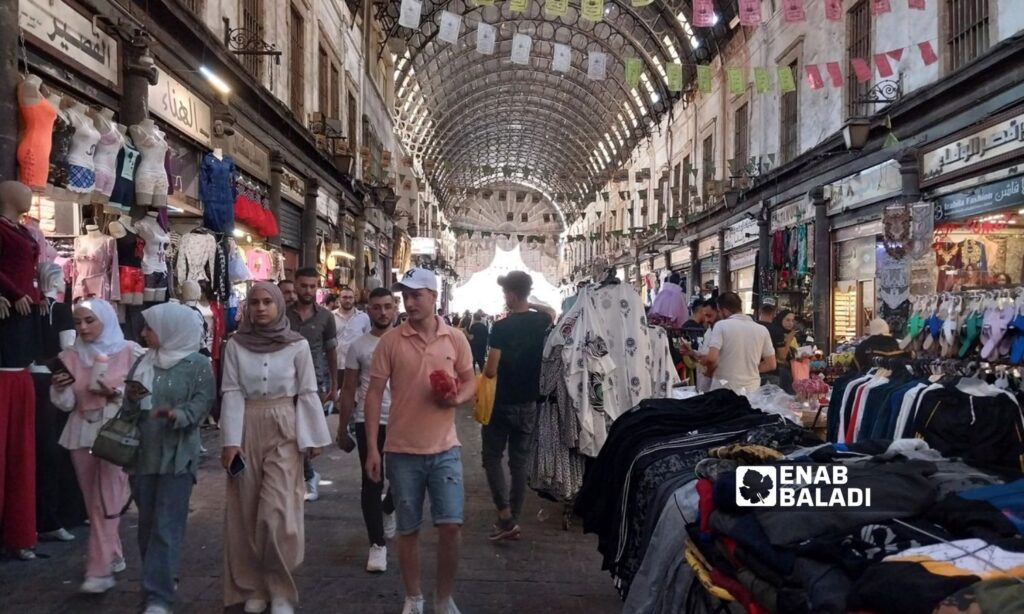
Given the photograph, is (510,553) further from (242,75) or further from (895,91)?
(895,91)

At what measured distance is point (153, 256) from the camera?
730 cm

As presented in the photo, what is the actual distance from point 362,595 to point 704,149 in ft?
72.9

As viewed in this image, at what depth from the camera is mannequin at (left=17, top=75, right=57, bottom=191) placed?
549 centimetres

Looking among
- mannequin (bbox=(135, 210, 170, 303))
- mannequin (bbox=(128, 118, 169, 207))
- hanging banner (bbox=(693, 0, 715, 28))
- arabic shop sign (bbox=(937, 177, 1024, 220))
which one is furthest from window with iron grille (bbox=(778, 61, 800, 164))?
mannequin (bbox=(135, 210, 170, 303))

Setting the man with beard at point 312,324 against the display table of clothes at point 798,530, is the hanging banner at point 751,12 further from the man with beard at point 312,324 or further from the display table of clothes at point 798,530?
the display table of clothes at point 798,530

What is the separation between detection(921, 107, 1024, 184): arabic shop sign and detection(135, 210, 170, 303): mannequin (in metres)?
9.41

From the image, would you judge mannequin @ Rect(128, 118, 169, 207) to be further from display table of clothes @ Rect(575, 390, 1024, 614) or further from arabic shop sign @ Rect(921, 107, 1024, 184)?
arabic shop sign @ Rect(921, 107, 1024, 184)

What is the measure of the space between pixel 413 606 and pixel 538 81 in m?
36.7

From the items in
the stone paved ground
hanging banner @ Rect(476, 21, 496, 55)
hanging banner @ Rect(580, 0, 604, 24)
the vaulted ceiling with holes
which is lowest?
the stone paved ground

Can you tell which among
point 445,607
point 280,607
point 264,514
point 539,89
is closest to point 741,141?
point 445,607

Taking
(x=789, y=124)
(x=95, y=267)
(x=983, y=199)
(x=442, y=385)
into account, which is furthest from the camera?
(x=789, y=124)

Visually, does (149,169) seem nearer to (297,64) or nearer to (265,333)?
(265,333)

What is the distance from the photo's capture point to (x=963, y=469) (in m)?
2.44

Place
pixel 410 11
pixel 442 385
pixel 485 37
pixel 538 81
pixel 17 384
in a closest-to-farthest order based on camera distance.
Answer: pixel 442 385
pixel 17 384
pixel 410 11
pixel 485 37
pixel 538 81
